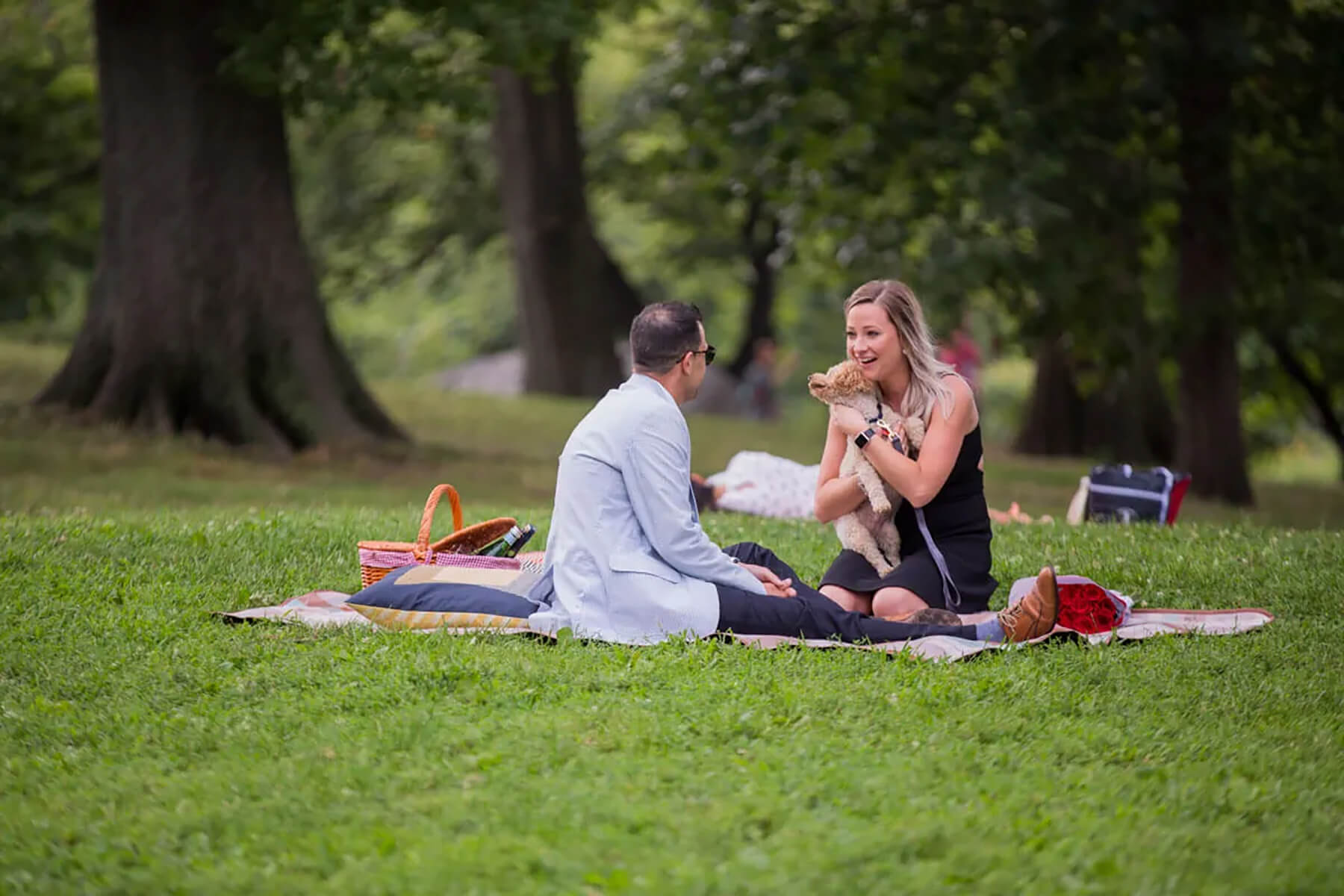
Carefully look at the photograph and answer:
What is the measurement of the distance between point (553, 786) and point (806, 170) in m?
12.6

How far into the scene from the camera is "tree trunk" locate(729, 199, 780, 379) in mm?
31125

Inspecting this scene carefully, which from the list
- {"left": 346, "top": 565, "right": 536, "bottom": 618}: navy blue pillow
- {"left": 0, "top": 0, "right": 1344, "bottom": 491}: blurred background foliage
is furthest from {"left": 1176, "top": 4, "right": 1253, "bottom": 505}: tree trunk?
{"left": 346, "top": 565, "right": 536, "bottom": 618}: navy blue pillow

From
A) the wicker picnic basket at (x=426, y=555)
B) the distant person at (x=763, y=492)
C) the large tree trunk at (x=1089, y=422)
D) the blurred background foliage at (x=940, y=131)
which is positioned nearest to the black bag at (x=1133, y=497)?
the distant person at (x=763, y=492)

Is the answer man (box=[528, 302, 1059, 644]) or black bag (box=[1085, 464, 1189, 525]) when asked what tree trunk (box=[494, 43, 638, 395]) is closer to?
black bag (box=[1085, 464, 1189, 525])

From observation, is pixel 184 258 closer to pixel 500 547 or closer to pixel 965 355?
pixel 500 547

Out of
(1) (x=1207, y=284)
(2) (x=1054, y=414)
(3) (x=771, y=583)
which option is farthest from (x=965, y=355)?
(3) (x=771, y=583)

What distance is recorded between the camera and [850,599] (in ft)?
23.6

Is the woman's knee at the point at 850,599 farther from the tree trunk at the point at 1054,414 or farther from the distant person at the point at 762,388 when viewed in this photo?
the distant person at the point at 762,388

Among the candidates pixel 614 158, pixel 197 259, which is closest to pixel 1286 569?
pixel 197 259

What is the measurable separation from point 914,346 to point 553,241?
659 inches

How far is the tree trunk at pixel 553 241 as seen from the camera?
909 inches

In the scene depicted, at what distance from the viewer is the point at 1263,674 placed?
6250 millimetres

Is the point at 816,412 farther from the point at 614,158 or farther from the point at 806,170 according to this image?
the point at 806,170

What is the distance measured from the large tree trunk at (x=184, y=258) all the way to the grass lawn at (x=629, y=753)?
255 inches
